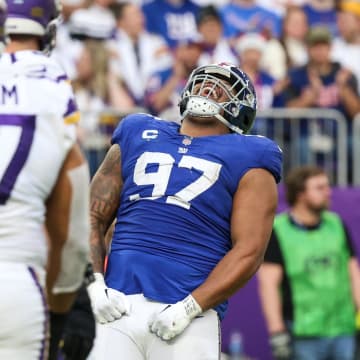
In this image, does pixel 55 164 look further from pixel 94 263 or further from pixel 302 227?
pixel 302 227

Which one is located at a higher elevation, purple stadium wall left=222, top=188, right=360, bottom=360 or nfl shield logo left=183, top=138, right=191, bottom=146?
nfl shield logo left=183, top=138, right=191, bottom=146

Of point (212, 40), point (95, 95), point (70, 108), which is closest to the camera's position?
point (70, 108)

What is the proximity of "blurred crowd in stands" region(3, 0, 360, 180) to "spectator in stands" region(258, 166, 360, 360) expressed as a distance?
1.93 meters

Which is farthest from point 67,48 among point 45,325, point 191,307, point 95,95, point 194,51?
point 45,325

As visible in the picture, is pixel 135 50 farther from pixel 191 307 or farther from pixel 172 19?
pixel 191 307

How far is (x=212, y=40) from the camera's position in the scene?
1273 centimetres

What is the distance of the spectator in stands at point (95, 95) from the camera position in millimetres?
11484

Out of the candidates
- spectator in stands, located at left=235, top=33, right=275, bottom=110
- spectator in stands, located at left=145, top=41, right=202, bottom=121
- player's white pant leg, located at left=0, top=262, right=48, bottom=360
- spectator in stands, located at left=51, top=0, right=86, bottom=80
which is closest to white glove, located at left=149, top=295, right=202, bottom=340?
player's white pant leg, located at left=0, top=262, right=48, bottom=360

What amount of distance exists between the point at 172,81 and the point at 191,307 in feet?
21.8

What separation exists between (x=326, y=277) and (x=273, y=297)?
1.65 ft

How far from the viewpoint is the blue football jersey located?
5578 millimetres

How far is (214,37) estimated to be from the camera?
12.7m

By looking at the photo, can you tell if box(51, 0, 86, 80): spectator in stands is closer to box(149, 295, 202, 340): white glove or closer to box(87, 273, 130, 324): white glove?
box(87, 273, 130, 324): white glove

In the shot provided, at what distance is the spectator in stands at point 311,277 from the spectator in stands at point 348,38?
307cm
